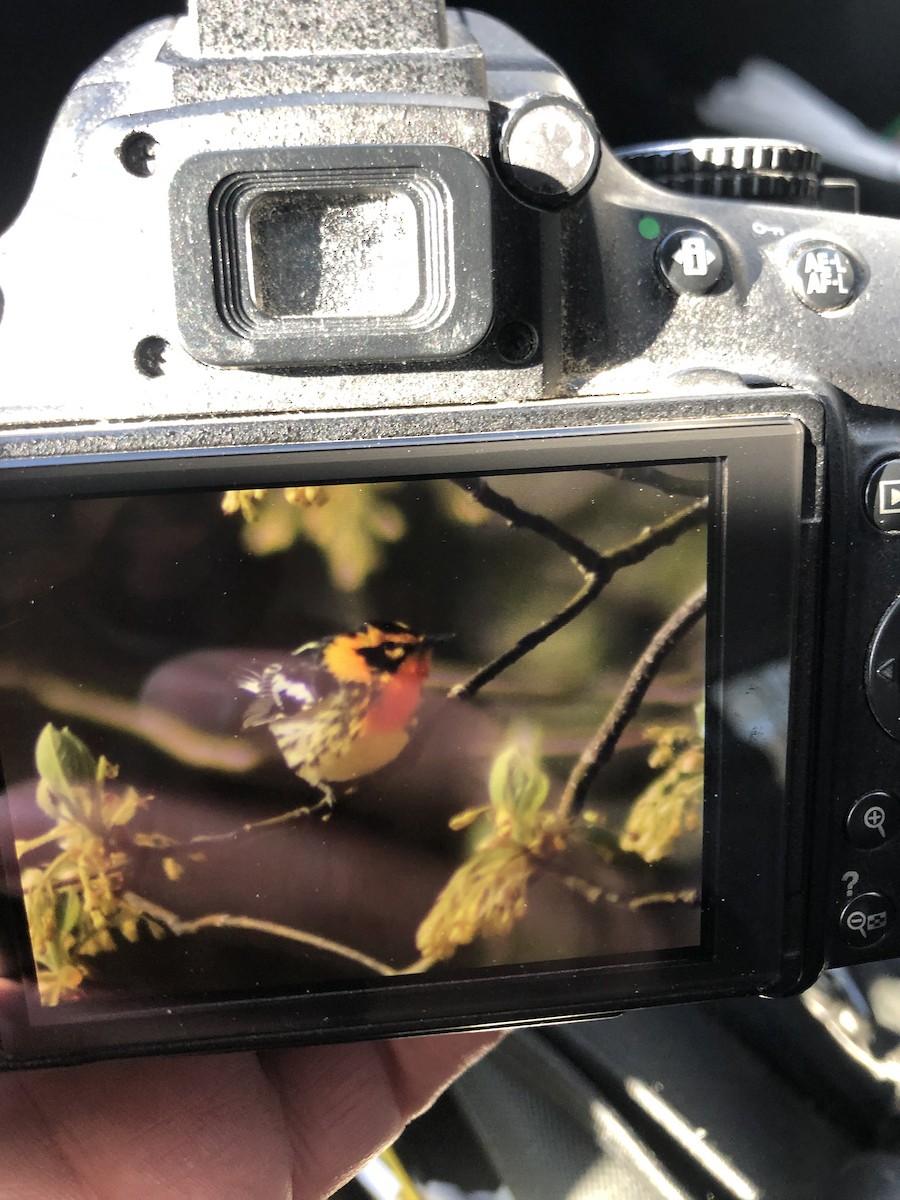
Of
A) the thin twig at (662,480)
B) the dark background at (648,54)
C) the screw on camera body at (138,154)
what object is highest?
the dark background at (648,54)

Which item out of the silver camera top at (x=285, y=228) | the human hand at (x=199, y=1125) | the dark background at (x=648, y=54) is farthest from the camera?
the dark background at (x=648, y=54)

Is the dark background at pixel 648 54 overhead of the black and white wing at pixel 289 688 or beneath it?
overhead

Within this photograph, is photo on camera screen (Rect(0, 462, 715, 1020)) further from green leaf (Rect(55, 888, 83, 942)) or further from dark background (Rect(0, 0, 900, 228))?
dark background (Rect(0, 0, 900, 228))

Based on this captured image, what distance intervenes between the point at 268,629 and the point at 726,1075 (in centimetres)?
49

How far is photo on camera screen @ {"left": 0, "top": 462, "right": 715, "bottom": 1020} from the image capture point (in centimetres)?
39

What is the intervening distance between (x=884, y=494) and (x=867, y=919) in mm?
205

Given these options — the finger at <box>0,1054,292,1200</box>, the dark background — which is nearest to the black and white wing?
the finger at <box>0,1054,292,1200</box>

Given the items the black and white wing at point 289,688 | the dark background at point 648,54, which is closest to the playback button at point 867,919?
the black and white wing at point 289,688

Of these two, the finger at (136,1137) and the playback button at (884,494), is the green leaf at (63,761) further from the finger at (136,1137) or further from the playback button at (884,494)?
the playback button at (884,494)

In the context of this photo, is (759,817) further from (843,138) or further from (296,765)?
(843,138)

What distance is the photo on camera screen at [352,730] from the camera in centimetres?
39

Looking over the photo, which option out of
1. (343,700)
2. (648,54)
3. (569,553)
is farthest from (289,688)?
(648,54)

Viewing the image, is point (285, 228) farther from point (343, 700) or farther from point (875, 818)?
point (875, 818)

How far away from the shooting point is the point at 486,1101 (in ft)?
2.39
